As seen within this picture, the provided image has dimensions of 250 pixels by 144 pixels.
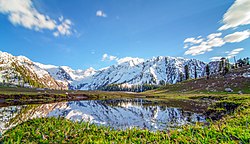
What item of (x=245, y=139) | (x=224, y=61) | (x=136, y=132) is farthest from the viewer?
(x=224, y=61)

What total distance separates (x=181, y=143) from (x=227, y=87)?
125m

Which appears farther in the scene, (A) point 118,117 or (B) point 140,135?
(A) point 118,117

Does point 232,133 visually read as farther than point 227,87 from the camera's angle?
No

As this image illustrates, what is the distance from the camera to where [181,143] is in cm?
852

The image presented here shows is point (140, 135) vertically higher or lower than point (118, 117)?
higher

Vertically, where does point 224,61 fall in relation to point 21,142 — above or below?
above

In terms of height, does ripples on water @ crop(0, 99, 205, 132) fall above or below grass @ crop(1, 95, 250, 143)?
below

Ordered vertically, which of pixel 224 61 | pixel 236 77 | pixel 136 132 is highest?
pixel 224 61

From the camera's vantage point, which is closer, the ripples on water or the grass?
the grass

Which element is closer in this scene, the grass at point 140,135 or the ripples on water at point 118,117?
the grass at point 140,135

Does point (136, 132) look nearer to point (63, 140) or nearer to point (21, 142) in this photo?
point (63, 140)

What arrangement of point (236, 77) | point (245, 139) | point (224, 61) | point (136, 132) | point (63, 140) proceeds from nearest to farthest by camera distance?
point (245, 139) → point (63, 140) → point (136, 132) → point (236, 77) → point (224, 61)

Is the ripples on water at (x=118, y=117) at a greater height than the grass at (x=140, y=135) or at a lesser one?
lesser

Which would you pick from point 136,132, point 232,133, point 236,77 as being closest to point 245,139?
point 232,133
